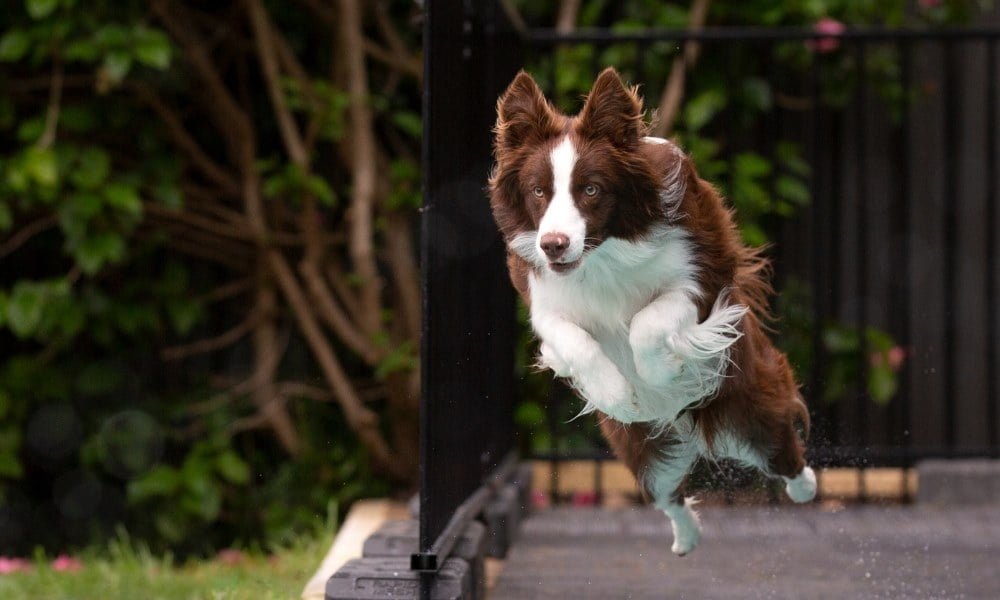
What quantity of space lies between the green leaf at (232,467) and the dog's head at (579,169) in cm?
310

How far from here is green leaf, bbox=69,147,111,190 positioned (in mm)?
5223

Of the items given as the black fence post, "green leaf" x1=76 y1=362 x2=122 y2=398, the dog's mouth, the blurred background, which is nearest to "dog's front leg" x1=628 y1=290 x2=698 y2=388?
the dog's mouth

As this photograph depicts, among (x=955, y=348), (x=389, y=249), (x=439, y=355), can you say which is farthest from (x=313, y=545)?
(x=955, y=348)

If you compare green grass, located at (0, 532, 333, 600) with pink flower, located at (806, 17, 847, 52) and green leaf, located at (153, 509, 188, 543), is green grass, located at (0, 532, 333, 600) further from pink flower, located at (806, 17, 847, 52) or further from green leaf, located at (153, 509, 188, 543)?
pink flower, located at (806, 17, 847, 52)

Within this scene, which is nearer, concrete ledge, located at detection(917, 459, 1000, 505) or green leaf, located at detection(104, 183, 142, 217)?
green leaf, located at detection(104, 183, 142, 217)

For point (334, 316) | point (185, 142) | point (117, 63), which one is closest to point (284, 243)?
point (334, 316)

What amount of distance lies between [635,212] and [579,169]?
197 mm

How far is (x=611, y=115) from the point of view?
263 cm

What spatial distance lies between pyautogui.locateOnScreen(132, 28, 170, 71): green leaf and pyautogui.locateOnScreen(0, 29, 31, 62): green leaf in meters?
0.45

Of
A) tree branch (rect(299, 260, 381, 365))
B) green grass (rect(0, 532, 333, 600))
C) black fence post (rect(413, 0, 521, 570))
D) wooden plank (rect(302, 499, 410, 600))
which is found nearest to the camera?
black fence post (rect(413, 0, 521, 570))

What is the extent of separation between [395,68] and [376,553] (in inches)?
118

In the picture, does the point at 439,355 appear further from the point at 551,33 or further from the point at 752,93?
the point at 752,93

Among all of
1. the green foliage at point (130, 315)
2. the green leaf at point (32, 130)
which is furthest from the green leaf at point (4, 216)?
the green leaf at point (32, 130)

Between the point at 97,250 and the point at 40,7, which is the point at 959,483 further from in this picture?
the point at 40,7
